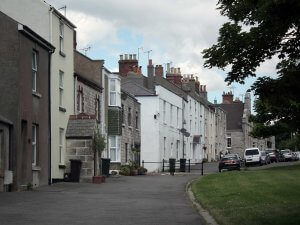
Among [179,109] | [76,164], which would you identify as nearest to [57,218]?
[76,164]

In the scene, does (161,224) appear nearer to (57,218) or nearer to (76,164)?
(57,218)

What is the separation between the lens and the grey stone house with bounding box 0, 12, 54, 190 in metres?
22.6

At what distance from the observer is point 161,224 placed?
13344 mm

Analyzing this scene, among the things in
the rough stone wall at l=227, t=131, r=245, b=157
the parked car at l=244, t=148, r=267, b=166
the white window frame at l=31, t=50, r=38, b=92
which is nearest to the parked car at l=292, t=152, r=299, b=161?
the parked car at l=244, t=148, r=267, b=166

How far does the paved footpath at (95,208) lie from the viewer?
1377 cm

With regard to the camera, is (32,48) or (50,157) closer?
(32,48)

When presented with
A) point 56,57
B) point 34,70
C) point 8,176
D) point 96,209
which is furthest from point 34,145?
point 96,209

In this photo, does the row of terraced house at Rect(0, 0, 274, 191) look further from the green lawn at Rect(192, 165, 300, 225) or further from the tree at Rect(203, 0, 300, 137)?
the tree at Rect(203, 0, 300, 137)

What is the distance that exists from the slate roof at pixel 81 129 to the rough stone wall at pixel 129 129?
42.9ft

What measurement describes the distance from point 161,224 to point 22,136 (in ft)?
40.3

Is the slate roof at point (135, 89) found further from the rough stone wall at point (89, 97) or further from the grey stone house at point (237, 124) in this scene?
the grey stone house at point (237, 124)

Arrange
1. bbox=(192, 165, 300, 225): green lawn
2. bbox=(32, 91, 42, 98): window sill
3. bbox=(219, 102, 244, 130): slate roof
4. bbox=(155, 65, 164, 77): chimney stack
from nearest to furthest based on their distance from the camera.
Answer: bbox=(192, 165, 300, 225): green lawn
bbox=(32, 91, 42, 98): window sill
bbox=(155, 65, 164, 77): chimney stack
bbox=(219, 102, 244, 130): slate roof

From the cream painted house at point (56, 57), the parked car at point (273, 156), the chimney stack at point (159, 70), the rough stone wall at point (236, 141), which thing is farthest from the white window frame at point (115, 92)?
the rough stone wall at point (236, 141)

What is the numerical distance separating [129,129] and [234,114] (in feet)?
200
